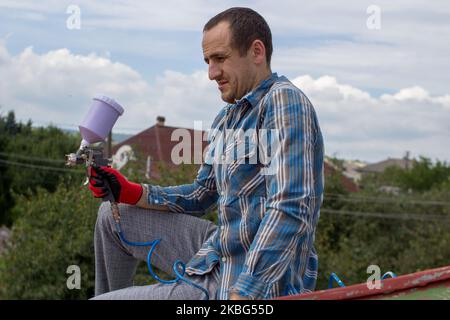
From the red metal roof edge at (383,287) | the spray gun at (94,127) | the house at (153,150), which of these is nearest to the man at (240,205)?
the spray gun at (94,127)

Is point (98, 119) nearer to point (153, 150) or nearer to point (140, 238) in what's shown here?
point (140, 238)

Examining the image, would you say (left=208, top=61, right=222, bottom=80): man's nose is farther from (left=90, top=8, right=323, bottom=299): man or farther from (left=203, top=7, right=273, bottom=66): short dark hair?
(left=203, top=7, right=273, bottom=66): short dark hair

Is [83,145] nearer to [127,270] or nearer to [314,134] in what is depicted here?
[127,270]

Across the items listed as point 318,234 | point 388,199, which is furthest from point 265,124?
point 388,199

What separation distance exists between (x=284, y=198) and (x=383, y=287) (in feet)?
1.68

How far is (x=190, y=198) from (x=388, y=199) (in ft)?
117

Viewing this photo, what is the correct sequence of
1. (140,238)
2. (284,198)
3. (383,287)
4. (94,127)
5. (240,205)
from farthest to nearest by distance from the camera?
(140,238) < (94,127) < (240,205) < (284,198) < (383,287)

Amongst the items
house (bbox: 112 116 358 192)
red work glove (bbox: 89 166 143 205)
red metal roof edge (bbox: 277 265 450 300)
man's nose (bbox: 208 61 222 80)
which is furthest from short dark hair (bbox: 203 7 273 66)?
house (bbox: 112 116 358 192)

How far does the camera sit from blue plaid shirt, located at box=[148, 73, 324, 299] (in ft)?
9.87

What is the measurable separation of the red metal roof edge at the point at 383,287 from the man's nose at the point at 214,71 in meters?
1.00

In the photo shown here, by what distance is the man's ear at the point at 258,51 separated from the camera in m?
3.29

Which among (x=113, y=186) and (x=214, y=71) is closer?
(x=214, y=71)

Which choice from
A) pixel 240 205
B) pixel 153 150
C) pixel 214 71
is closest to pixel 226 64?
pixel 214 71

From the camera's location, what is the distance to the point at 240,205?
10.6 ft
